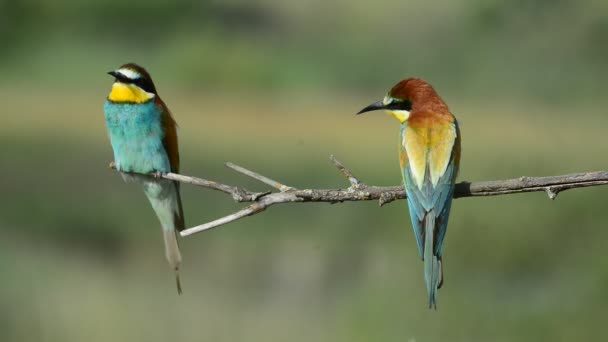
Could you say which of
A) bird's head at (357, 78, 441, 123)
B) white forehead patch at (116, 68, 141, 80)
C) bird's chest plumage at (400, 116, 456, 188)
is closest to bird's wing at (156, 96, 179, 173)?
white forehead patch at (116, 68, 141, 80)

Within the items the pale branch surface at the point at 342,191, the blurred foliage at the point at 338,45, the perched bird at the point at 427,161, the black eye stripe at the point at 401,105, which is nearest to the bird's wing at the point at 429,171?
the perched bird at the point at 427,161

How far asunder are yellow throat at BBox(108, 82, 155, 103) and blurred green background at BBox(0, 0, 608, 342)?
172 cm

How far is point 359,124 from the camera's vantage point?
8.35 meters

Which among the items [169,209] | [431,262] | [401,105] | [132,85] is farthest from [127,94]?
[431,262]

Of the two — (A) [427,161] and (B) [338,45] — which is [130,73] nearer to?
(A) [427,161]

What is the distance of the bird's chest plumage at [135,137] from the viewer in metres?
3.53

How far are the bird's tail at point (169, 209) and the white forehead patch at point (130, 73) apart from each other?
307mm

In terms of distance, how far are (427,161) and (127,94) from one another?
2.95 feet

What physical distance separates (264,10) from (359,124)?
1.75m

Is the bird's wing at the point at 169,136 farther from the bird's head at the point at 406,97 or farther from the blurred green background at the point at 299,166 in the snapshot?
the blurred green background at the point at 299,166

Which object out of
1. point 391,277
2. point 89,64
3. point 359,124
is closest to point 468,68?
point 359,124

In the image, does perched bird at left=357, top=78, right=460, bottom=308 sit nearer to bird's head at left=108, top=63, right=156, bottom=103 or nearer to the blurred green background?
bird's head at left=108, top=63, right=156, bottom=103

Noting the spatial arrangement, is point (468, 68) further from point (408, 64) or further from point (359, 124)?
point (359, 124)

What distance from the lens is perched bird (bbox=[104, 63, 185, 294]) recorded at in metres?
3.52
